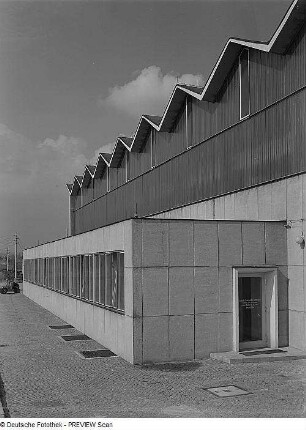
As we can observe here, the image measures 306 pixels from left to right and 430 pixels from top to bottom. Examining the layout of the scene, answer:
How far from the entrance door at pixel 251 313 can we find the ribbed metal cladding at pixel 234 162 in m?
3.38

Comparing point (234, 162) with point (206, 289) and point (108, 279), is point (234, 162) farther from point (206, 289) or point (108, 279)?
point (108, 279)

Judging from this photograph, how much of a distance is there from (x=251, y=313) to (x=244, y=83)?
25.6ft

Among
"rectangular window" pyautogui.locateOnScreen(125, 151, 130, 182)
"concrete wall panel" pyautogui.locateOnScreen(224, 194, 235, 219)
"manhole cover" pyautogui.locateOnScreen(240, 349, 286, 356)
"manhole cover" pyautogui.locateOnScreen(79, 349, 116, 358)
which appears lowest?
"manhole cover" pyautogui.locateOnScreen(79, 349, 116, 358)

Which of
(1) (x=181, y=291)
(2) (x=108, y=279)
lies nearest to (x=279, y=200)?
(1) (x=181, y=291)

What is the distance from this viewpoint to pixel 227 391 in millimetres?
11023

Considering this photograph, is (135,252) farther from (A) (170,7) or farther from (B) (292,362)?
(A) (170,7)

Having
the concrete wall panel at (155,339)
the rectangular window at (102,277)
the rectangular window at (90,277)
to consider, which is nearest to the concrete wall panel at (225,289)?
the concrete wall panel at (155,339)

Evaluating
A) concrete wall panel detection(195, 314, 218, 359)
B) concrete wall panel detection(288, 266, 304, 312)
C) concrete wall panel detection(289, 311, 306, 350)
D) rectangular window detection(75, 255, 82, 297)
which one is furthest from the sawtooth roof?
concrete wall panel detection(195, 314, 218, 359)

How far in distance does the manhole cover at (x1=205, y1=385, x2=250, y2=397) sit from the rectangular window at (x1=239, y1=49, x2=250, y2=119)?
32.1 ft

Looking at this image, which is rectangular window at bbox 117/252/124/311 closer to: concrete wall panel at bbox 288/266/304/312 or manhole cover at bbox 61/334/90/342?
manhole cover at bbox 61/334/90/342

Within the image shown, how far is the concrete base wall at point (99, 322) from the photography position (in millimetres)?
14547

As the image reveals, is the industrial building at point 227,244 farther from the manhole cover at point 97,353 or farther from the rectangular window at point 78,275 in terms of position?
the manhole cover at point 97,353

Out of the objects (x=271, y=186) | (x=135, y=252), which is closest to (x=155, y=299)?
(x=135, y=252)

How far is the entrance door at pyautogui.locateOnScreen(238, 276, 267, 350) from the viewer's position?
50.2 ft
